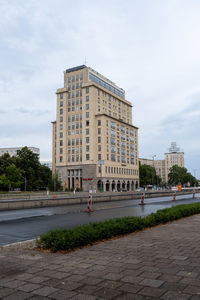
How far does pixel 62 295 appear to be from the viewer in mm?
4047

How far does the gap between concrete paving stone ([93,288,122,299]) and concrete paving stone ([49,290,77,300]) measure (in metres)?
0.35

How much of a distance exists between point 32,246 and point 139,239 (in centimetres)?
308

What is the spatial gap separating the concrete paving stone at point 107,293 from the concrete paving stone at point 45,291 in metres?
0.65

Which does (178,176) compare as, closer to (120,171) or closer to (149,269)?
(120,171)

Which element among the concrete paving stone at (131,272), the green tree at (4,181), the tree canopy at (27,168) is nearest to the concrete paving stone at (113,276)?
the concrete paving stone at (131,272)

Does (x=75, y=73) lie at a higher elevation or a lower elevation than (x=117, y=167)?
higher

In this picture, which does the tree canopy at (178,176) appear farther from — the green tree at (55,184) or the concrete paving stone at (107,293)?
the concrete paving stone at (107,293)

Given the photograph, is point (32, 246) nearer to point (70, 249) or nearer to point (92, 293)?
point (70, 249)

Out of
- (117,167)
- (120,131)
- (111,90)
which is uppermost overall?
(111,90)

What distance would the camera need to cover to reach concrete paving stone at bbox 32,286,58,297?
13.5ft

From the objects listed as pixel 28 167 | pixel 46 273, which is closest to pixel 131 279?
A: pixel 46 273

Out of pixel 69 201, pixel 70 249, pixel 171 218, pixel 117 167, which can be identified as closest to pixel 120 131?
pixel 117 167

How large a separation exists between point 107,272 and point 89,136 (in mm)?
84946

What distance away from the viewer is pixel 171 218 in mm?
12922
